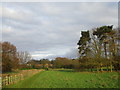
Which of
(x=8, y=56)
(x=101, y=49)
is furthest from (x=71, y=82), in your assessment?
(x=8, y=56)

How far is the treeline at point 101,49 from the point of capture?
33094mm

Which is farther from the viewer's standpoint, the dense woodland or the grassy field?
the dense woodland

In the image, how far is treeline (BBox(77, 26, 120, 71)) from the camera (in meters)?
33.1

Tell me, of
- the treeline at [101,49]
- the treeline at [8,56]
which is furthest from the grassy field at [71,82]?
the treeline at [8,56]

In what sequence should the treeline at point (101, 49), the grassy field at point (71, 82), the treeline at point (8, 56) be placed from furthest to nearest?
the treeline at point (8, 56) → the treeline at point (101, 49) → the grassy field at point (71, 82)

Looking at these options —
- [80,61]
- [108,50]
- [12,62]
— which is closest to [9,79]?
[108,50]

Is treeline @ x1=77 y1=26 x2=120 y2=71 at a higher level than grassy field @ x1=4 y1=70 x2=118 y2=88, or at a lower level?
higher

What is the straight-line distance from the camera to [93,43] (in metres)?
37.6

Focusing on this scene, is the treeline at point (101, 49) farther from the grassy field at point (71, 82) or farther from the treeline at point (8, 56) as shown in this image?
the treeline at point (8, 56)

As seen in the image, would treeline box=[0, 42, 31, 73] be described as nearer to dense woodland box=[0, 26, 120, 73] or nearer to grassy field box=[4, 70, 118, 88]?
dense woodland box=[0, 26, 120, 73]

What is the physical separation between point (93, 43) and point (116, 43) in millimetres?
6046

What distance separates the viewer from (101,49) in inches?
1409

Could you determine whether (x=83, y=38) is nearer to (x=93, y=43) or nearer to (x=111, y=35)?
(x=93, y=43)

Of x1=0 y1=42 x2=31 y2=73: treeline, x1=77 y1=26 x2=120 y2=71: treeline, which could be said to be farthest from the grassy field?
x1=0 y1=42 x2=31 y2=73: treeline
